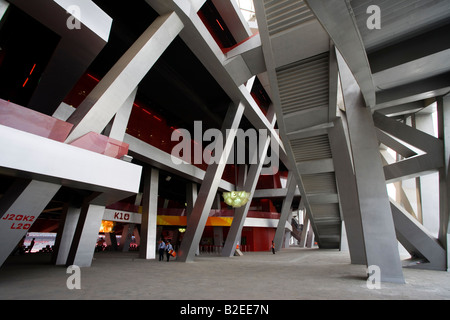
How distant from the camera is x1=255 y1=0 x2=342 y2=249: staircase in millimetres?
8516

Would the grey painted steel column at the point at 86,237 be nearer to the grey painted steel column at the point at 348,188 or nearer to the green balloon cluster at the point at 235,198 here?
the green balloon cluster at the point at 235,198

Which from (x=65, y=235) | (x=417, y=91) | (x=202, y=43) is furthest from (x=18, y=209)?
(x=417, y=91)

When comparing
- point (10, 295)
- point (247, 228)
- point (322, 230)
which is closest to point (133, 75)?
point (10, 295)

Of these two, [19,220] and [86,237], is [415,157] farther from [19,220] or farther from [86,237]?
[86,237]

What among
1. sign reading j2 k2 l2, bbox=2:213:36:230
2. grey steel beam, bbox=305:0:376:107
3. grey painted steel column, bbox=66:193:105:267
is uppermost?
grey steel beam, bbox=305:0:376:107

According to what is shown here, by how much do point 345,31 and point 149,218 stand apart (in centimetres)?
1479

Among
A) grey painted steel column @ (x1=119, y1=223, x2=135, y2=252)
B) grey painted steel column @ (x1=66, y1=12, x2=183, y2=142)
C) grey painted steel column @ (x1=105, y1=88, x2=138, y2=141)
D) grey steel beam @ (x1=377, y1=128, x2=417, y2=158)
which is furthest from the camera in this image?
grey painted steel column @ (x1=119, y1=223, x2=135, y2=252)

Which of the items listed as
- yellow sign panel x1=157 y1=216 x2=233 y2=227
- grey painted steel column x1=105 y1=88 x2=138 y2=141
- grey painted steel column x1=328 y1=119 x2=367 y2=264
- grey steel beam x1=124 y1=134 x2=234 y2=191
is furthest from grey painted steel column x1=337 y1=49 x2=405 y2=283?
yellow sign panel x1=157 y1=216 x2=233 y2=227

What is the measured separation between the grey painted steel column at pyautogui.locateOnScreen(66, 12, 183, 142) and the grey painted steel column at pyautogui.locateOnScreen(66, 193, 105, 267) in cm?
391

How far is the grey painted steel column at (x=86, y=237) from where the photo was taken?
30.6 ft

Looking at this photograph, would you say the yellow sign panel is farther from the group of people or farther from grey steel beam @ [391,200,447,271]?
grey steel beam @ [391,200,447,271]

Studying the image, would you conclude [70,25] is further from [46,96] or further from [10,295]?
[10,295]

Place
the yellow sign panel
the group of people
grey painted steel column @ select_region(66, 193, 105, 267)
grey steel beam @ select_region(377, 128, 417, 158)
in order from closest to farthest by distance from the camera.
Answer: grey painted steel column @ select_region(66, 193, 105, 267), grey steel beam @ select_region(377, 128, 417, 158), the group of people, the yellow sign panel

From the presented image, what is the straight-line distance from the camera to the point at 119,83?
7105 mm
